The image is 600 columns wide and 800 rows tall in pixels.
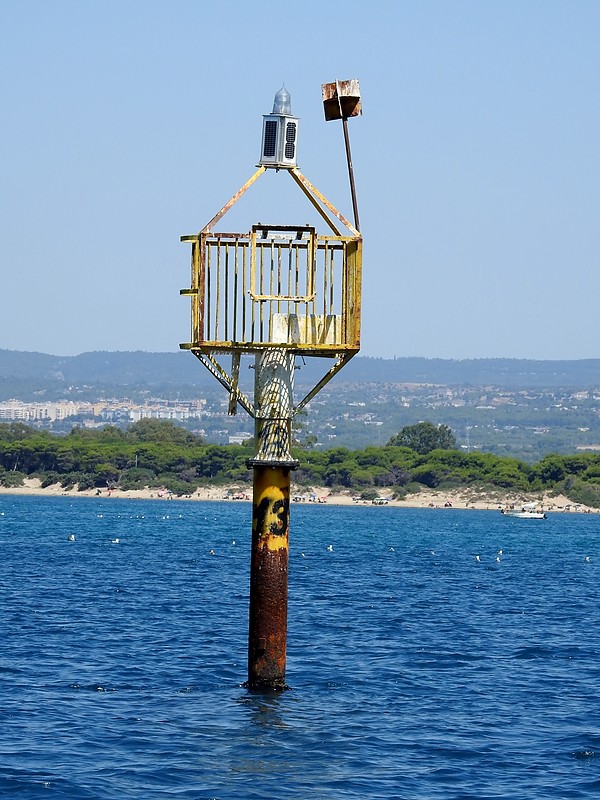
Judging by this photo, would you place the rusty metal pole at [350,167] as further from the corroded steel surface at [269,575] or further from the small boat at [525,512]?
the small boat at [525,512]

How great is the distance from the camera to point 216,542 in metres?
94.8

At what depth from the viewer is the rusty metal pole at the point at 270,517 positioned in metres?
24.3

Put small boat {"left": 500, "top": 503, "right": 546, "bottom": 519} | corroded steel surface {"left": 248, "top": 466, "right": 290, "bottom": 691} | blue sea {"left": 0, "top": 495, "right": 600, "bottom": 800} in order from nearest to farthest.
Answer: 1. blue sea {"left": 0, "top": 495, "right": 600, "bottom": 800}
2. corroded steel surface {"left": 248, "top": 466, "right": 290, "bottom": 691}
3. small boat {"left": 500, "top": 503, "right": 546, "bottom": 519}

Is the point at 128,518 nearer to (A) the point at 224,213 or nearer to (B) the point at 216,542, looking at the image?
(B) the point at 216,542

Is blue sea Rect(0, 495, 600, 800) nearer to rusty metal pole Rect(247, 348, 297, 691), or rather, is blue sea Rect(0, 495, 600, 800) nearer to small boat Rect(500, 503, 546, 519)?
rusty metal pole Rect(247, 348, 297, 691)

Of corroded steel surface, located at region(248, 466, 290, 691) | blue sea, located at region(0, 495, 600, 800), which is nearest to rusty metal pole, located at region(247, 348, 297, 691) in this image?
corroded steel surface, located at region(248, 466, 290, 691)

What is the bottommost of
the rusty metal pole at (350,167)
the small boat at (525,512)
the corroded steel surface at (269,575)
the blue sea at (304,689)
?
the small boat at (525,512)

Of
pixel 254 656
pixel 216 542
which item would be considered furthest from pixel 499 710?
pixel 216 542

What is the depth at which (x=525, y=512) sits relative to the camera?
174 meters

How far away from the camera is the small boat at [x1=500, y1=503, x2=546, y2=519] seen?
6629 inches

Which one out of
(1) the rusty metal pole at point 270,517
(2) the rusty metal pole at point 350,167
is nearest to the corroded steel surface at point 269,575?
(1) the rusty metal pole at point 270,517

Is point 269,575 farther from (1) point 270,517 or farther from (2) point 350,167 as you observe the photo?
(2) point 350,167

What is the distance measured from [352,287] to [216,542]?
2810 inches

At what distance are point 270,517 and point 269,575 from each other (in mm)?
946
